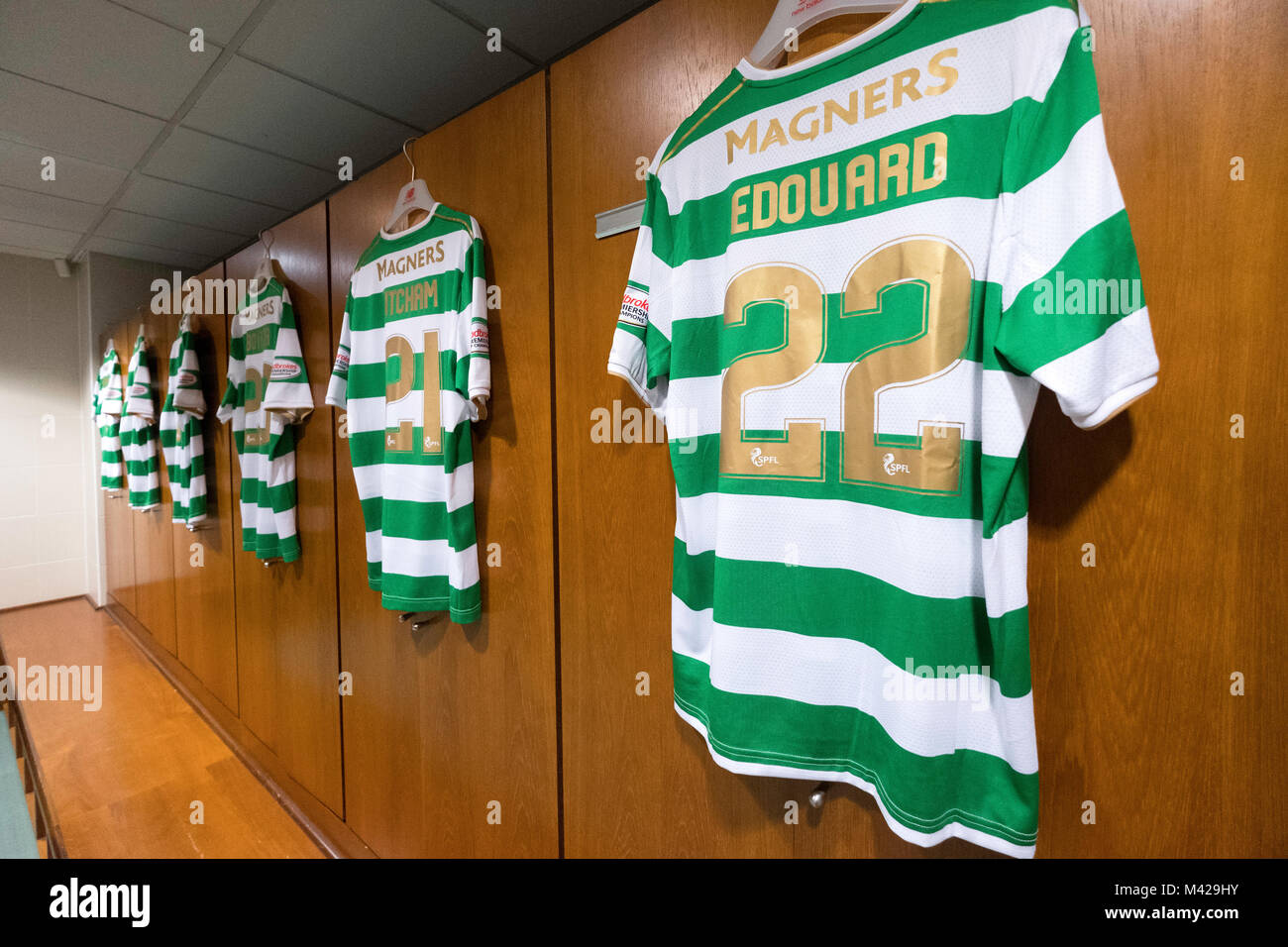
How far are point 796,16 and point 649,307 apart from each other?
502 millimetres

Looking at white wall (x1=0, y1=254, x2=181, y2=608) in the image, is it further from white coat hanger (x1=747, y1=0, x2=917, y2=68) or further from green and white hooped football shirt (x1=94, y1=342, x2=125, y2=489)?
white coat hanger (x1=747, y1=0, x2=917, y2=68)

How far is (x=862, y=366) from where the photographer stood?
753 millimetres

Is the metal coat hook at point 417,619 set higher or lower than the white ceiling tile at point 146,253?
lower

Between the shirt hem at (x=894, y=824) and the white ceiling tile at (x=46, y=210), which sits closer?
the shirt hem at (x=894, y=824)

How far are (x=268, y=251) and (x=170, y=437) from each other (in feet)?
6.20

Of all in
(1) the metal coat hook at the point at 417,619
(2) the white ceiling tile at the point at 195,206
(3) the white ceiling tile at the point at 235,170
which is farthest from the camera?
(2) the white ceiling tile at the point at 195,206

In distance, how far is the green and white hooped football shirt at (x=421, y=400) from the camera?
135cm

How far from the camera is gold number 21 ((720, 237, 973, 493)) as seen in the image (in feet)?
2.24

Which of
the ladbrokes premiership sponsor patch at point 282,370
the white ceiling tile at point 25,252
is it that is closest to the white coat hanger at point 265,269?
the ladbrokes premiership sponsor patch at point 282,370

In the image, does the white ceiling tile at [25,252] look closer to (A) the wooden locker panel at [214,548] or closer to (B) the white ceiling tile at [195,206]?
(B) the white ceiling tile at [195,206]

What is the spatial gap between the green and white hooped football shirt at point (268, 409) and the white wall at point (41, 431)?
363 cm

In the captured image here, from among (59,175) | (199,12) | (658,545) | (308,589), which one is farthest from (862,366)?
(59,175)

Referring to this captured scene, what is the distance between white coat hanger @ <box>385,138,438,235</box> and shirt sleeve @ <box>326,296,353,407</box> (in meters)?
0.27
